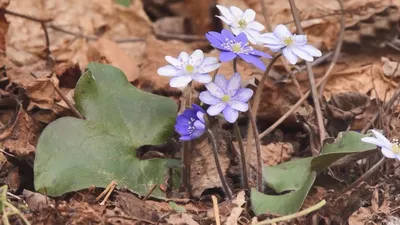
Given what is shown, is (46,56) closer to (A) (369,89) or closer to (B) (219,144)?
(B) (219,144)

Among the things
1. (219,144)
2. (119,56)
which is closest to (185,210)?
(219,144)

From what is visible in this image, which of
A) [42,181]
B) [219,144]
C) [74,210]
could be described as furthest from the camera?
[219,144]

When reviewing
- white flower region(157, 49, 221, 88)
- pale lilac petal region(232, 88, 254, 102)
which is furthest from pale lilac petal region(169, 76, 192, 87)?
pale lilac petal region(232, 88, 254, 102)

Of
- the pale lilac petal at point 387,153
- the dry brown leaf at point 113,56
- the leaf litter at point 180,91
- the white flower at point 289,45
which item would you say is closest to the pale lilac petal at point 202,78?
the white flower at point 289,45

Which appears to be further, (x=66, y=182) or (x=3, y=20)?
(x=3, y=20)

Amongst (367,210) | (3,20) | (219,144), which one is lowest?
(367,210)

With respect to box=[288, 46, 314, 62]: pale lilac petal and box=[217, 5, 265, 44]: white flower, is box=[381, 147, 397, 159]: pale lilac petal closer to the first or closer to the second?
box=[288, 46, 314, 62]: pale lilac petal
